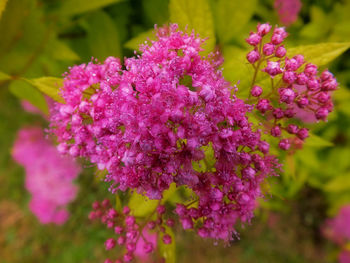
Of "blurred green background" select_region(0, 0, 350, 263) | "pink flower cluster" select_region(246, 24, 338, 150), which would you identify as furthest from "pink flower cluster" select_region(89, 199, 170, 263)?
"pink flower cluster" select_region(246, 24, 338, 150)

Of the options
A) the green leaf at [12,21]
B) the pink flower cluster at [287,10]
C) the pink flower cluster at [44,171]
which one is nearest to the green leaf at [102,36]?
the green leaf at [12,21]

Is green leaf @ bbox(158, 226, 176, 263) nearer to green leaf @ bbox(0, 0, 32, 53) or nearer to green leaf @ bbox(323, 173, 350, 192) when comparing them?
green leaf @ bbox(0, 0, 32, 53)

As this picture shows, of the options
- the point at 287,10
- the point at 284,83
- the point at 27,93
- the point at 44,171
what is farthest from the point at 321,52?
the point at 44,171

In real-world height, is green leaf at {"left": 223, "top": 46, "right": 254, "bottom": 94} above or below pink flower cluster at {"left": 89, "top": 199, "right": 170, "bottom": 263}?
above

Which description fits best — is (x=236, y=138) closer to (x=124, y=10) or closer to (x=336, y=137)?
(x=124, y=10)

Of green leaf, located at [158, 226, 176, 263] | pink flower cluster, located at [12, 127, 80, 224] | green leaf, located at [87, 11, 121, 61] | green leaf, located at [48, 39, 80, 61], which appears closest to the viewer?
green leaf, located at [158, 226, 176, 263]

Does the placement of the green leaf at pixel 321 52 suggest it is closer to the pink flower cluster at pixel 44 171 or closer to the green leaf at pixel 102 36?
the green leaf at pixel 102 36

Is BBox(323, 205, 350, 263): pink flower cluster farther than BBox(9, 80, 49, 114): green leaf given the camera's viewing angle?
Yes

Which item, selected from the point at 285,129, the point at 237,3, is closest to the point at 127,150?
the point at 285,129
